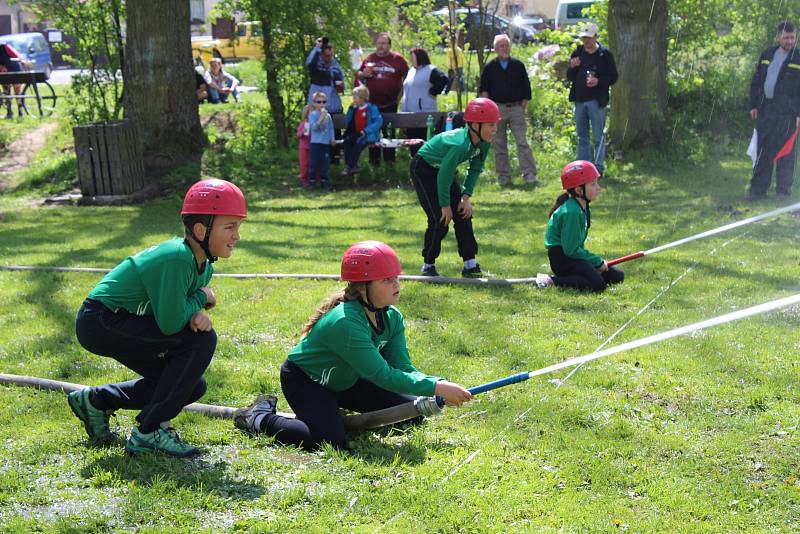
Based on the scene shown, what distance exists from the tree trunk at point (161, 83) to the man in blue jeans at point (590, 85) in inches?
272

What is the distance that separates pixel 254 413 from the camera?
5.88 meters

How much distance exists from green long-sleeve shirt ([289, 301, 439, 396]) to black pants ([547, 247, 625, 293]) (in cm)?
368

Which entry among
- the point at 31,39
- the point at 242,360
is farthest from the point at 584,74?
the point at 31,39

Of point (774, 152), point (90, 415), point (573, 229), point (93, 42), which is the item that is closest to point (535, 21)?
point (93, 42)

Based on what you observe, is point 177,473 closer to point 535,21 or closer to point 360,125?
point 360,125

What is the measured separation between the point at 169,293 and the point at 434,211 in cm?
486

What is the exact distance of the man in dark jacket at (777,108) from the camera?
43.2ft

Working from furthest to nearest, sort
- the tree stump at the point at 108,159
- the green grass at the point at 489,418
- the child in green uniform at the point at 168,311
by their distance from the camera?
the tree stump at the point at 108,159, the child in green uniform at the point at 168,311, the green grass at the point at 489,418

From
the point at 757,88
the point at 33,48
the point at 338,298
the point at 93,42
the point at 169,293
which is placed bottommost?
the point at 33,48

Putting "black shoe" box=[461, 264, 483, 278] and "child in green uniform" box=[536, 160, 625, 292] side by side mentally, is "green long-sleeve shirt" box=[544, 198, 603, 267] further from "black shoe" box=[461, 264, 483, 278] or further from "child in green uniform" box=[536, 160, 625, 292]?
"black shoe" box=[461, 264, 483, 278]

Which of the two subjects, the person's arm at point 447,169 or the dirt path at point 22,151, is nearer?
the person's arm at point 447,169

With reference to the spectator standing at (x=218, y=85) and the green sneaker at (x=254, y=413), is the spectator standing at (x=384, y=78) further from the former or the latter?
the green sneaker at (x=254, y=413)

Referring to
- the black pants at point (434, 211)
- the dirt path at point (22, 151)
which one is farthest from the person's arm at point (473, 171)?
the dirt path at point (22, 151)

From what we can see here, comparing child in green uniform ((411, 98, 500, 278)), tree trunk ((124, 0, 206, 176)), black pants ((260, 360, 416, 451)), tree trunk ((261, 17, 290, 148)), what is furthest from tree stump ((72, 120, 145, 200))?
black pants ((260, 360, 416, 451))
